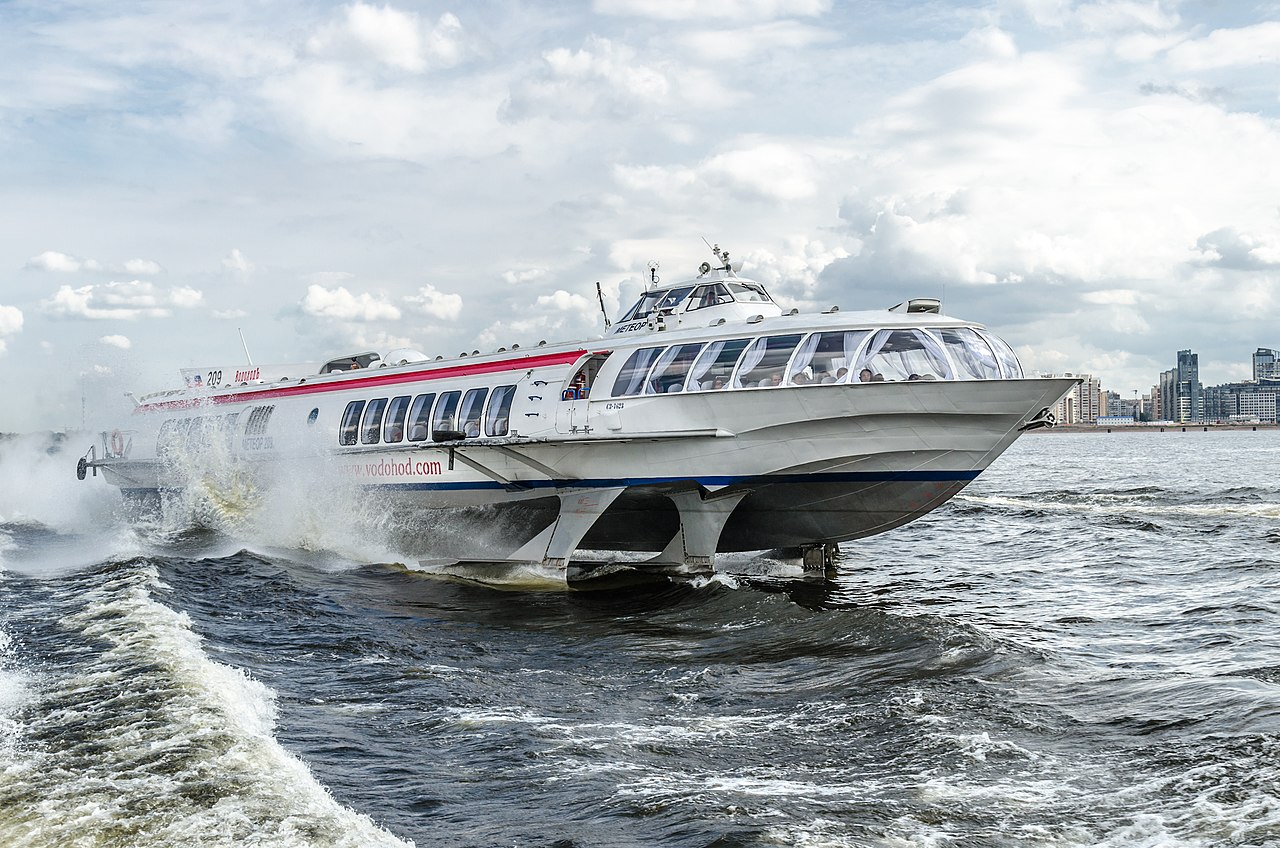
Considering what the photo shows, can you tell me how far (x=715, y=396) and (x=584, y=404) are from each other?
2.85m

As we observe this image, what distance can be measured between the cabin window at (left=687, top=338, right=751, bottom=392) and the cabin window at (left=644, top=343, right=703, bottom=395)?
0.58 feet

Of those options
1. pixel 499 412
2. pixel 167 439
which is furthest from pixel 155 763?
pixel 167 439

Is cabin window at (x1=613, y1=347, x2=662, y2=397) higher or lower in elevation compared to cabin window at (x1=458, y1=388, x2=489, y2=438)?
higher

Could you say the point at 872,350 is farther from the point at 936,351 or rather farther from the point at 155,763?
the point at 155,763

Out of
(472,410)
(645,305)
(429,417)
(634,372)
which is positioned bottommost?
(429,417)

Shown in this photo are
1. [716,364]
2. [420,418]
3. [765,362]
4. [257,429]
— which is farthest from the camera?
[257,429]

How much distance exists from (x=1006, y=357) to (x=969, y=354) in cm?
84

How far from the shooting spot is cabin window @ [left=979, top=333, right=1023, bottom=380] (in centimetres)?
1552

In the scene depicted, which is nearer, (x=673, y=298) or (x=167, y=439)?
(x=673, y=298)

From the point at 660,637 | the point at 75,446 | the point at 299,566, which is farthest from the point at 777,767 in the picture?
the point at 75,446

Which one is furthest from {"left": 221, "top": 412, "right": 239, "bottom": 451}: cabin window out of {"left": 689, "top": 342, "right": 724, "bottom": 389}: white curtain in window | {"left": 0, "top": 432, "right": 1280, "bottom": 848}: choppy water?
{"left": 689, "top": 342, "right": 724, "bottom": 389}: white curtain in window

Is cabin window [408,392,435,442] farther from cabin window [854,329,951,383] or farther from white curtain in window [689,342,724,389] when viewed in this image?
cabin window [854,329,951,383]

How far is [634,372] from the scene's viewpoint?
17703mm

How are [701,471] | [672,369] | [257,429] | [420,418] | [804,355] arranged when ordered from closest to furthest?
1. [804,355]
2. [701,471]
3. [672,369]
4. [420,418]
5. [257,429]
